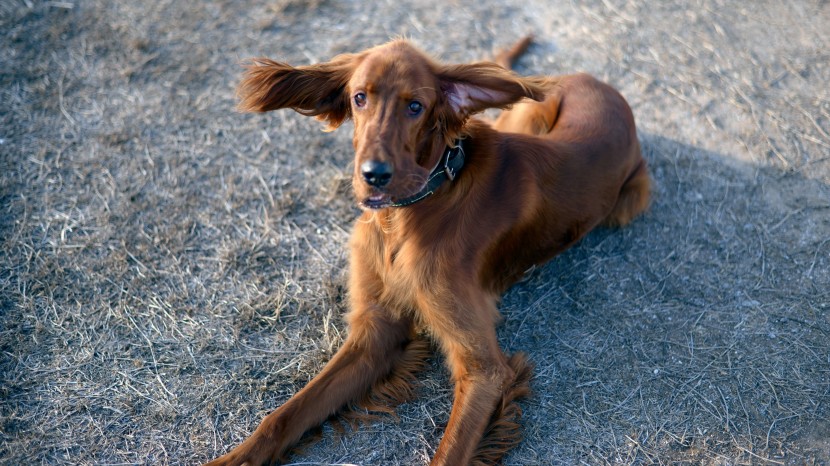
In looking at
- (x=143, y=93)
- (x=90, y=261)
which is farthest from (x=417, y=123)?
(x=143, y=93)

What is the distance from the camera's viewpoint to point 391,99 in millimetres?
2729

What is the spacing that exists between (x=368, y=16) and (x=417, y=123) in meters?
2.91

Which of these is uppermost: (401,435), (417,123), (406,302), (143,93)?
(417,123)

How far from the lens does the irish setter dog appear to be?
2.80 m

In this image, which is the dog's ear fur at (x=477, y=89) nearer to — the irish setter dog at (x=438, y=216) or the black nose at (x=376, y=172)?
the irish setter dog at (x=438, y=216)

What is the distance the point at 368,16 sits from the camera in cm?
533

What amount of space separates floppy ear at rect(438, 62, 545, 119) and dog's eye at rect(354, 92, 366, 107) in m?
0.37

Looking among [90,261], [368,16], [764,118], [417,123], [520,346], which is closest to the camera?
[417,123]

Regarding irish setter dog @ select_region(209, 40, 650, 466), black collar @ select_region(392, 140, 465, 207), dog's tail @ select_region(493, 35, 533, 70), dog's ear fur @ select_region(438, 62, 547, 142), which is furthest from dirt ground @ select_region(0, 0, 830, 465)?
dog's ear fur @ select_region(438, 62, 547, 142)

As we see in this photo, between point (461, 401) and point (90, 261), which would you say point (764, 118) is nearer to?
point (461, 401)


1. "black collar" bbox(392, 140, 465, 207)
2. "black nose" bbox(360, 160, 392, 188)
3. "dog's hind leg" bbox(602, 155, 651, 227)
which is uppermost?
"black nose" bbox(360, 160, 392, 188)

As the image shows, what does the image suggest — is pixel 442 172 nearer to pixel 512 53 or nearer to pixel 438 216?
pixel 438 216

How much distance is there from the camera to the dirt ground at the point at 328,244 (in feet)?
10.2

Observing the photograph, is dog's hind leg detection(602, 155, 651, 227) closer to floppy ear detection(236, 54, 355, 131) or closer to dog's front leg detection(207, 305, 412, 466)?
dog's front leg detection(207, 305, 412, 466)
